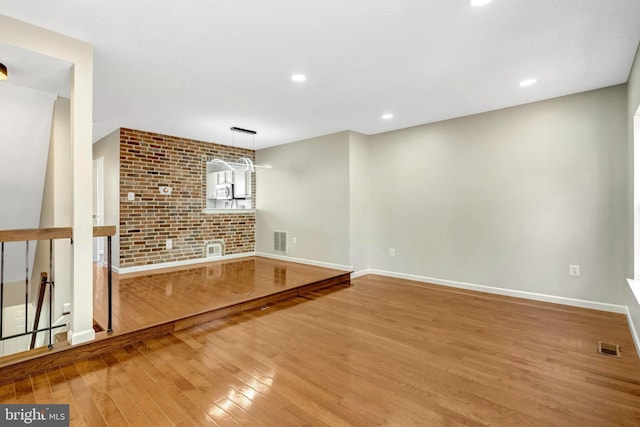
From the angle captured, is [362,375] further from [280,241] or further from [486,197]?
[280,241]

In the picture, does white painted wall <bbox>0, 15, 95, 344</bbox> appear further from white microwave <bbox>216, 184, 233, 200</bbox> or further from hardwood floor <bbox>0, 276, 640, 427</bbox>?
white microwave <bbox>216, 184, 233, 200</bbox>

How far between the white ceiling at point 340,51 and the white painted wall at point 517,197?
38 cm

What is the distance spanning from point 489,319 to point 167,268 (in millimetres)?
4933

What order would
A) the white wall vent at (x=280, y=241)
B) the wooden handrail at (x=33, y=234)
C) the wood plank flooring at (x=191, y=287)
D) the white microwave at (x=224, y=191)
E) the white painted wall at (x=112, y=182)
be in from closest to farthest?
the wooden handrail at (x=33, y=234)
the wood plank flooring at (x=191, y=287)
the white painted wall at (x=112, y=182)
the white wall vent at (x=280, y=241)
the white microwave at (x=224, y=191)

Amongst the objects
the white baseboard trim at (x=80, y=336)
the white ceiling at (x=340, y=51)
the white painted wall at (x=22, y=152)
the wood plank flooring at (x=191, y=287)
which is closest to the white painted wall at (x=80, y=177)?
the white baseboard trim at (x=80, y=336)

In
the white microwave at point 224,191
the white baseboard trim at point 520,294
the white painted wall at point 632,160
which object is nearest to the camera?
the white painted wall at point 632,160

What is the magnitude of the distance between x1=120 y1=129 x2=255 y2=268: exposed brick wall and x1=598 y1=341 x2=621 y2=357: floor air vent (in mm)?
5712

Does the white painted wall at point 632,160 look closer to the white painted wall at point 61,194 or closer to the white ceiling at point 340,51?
the white ceiling at point 340,51

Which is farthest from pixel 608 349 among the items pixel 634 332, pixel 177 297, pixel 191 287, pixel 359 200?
pixel 191 287

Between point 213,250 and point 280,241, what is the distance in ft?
4.42

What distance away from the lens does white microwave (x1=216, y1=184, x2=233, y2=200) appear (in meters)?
6.40

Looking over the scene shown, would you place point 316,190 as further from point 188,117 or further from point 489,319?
point 489,319

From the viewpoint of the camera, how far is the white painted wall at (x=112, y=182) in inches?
194

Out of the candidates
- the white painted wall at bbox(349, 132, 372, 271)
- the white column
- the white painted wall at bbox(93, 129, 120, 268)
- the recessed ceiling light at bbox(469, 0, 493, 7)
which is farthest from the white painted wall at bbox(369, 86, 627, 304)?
the white painted wall at bbox(93, 129, 120, 268)
